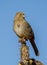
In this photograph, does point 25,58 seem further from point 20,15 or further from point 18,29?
point 20,15

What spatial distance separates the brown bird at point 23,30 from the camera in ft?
10.4

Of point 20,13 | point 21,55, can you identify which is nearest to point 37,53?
point 21,55

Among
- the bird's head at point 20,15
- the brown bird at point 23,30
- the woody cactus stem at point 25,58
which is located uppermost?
the bird's head at point 20,15

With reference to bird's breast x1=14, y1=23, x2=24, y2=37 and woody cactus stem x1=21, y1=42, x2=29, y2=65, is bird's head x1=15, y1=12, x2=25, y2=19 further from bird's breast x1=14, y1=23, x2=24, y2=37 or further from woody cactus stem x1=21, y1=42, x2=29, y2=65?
woody cactus stem x1=21, y1=42, x2=29, y2=65

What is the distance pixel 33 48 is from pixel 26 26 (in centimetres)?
45

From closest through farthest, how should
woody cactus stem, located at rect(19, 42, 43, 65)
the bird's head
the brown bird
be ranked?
1. woody cactus stem, located at rect(19, 42, 43, 65)
2. the brown bird
3. the bird's head

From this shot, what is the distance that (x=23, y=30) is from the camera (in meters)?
3.29

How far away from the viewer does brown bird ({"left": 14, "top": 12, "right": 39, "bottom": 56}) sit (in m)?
3.16

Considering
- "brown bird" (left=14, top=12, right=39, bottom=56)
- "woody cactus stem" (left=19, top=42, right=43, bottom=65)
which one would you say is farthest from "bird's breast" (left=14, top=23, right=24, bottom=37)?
"woody cactus stem" (left=19, top=42, right=43, bottom=65)

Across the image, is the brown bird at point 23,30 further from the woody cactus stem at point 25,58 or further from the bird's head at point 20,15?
the woody cactus stem at point 25,58

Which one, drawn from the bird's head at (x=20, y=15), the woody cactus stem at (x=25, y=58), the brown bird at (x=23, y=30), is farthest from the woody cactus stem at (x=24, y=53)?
the bird's head at (x=20, y=15)

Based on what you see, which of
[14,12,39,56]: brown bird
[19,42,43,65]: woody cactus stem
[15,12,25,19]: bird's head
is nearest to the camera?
[19,42,43,65]: woody cactus stem

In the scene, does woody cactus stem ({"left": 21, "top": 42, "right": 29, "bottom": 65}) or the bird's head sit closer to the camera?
woody cactus stem ({"left": 21, "top": 42, "right": 29, "bottom": 65})

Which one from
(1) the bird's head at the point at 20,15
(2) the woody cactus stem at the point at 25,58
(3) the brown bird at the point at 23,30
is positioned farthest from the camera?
(1) the bird's head at the point at 20,15
